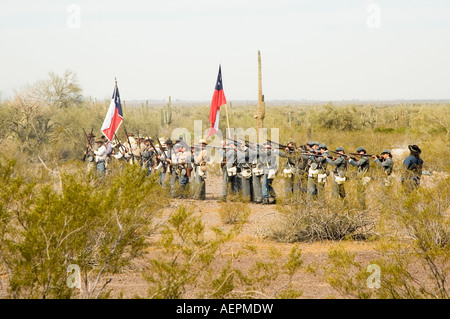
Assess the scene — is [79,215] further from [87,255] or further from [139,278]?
[139,278]

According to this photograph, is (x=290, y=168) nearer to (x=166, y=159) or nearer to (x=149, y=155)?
(x=166, y=159)

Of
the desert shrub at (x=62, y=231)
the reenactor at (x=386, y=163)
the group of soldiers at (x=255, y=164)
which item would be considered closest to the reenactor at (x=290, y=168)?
the group of soldiers at (x=255, y=164)

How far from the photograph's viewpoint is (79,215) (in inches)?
292

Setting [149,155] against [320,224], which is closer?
[320,224]

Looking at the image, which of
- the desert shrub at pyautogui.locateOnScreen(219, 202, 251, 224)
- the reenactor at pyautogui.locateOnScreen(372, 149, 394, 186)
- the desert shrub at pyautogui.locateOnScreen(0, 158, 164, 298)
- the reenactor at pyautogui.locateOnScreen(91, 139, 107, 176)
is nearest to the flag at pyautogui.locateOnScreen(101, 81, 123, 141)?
the reenactor at pyautogui.locateOnScreen(91, 139, 107, 176)

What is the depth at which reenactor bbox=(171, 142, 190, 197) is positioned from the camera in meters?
19.4

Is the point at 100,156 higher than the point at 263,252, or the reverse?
the point at 100,156

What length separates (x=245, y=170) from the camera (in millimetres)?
18578

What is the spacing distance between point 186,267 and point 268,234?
20.7ft

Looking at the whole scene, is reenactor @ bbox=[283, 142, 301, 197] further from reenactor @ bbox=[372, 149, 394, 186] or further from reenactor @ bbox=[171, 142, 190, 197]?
reenactor @ bbox=[171, 142, 190, 197]

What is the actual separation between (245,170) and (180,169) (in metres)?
2.08

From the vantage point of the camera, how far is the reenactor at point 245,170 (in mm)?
18531

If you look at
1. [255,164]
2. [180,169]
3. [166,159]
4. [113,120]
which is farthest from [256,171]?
[113,120]
